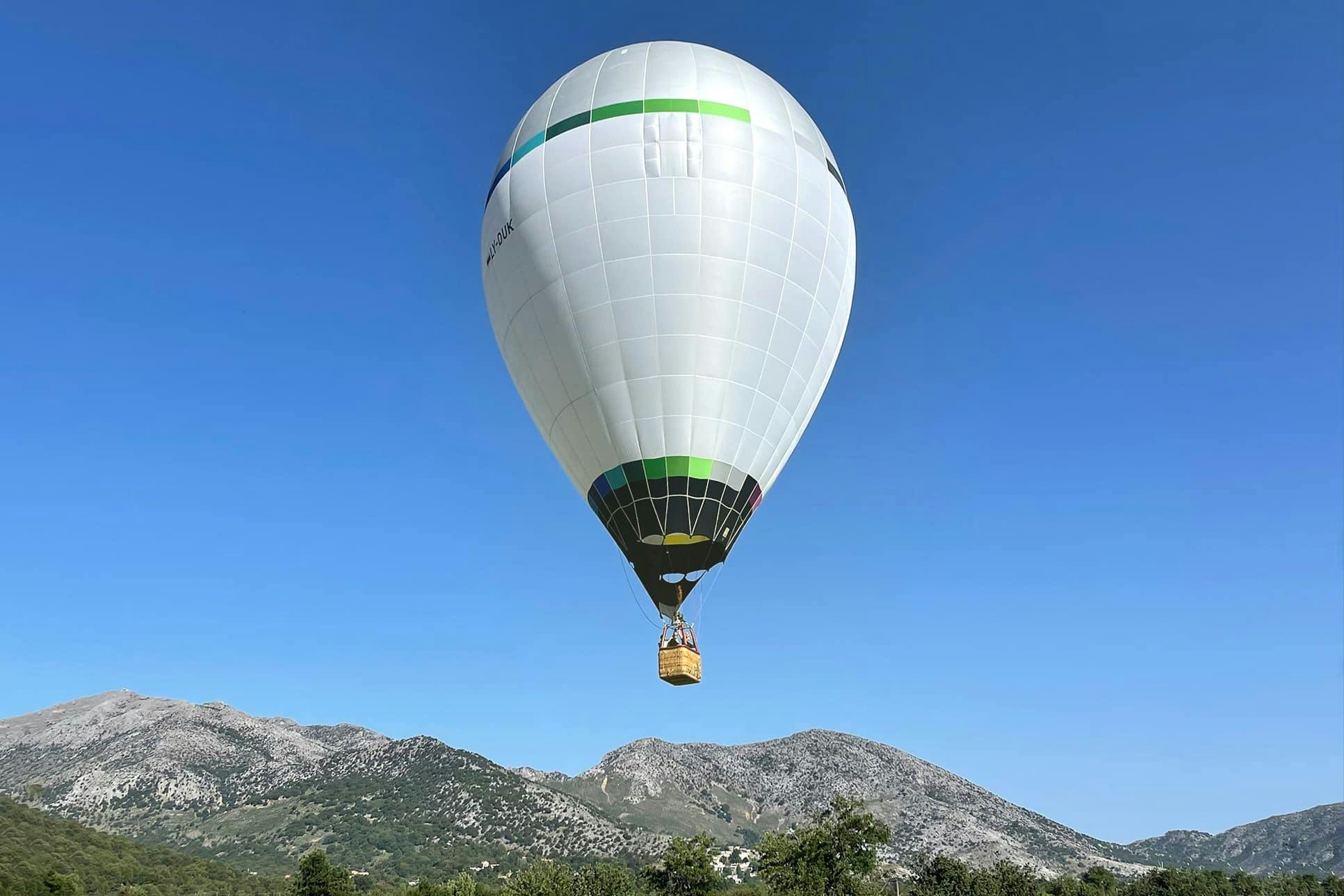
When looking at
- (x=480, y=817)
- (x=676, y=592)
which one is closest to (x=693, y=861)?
(x=676, y=592)

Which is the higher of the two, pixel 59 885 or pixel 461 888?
pixel 59 885

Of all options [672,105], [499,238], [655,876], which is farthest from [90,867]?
[672,105]

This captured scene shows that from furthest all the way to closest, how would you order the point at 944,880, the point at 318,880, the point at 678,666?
the point at 944,880, the point at 318,880, the point at 678,666

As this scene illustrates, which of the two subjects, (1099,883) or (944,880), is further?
(1099,883)

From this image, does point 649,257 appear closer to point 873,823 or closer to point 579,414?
point 579,414

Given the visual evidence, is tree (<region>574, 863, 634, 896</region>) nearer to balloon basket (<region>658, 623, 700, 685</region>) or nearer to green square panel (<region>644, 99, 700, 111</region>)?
balloon basket (<region>658, 623, 700, 685</region>)

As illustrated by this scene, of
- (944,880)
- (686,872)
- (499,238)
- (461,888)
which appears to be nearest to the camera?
(499,238)

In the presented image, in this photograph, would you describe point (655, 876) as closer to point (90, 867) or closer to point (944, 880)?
point (944, 880)
